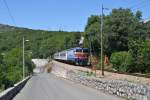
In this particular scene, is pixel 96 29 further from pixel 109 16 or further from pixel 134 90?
pixel 134 90

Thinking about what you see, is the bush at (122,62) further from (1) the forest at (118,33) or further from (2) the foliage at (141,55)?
(2) the foliage at (141,55)

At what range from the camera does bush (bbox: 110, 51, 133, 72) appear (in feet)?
196

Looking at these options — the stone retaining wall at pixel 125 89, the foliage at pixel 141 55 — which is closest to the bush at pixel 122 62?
the foliage at pixel 141 55

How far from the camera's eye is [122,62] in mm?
63000

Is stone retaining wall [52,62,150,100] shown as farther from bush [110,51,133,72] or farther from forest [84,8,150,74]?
forest [84,8,150,74]

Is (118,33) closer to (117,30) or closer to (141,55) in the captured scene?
(117,30)

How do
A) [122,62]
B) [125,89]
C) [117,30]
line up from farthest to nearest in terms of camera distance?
[117,30] → [122,62] → [125,89]

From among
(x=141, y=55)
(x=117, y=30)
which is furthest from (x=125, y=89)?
(x=117, y=30)

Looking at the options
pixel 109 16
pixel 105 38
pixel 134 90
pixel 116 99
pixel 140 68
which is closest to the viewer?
pixel 134 90

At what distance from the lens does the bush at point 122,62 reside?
196ft

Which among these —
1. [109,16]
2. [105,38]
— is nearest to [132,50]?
[105,38]

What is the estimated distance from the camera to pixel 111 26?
8806 cm

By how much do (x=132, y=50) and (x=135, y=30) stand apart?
86.6 ft

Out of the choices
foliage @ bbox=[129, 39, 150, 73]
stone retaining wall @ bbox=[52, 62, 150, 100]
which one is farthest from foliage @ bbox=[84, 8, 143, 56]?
stone retaining wall @ bbox=[52, 62, 150, 100]
